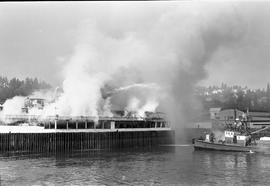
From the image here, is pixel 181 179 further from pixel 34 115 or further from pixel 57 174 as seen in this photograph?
pixel 34 115

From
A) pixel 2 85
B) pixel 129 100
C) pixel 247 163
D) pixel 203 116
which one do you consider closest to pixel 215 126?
pixel 203 116

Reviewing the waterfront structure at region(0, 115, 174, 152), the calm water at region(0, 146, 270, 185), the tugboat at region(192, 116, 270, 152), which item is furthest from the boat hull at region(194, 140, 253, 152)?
A: the waterfront structure at region(0, 115, 174, 152)

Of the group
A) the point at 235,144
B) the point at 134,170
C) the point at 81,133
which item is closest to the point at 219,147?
the point at 235,144

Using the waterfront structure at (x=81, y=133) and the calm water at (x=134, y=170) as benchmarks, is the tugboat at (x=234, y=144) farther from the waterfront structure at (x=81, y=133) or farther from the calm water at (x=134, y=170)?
the waterfront structure at (x=81, y=133)

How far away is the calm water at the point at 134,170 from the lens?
4206 centimetres

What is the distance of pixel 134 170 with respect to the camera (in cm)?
4894

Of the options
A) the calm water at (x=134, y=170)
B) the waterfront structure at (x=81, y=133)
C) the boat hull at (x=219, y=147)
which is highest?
the waterfront structure at (x=81, y=133)

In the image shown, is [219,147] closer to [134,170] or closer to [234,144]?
[234,144]

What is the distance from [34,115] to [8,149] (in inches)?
432

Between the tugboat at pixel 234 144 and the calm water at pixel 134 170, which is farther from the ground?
the tugboat at pixel 234 144

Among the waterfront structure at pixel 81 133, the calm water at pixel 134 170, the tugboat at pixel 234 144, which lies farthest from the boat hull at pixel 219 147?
the waterfront structure at pixel 81 133

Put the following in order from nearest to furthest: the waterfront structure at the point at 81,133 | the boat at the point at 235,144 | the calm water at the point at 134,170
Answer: the calm water at the point at 134,170, the waterfront structure at the point at 81,133, the boat at the point at 235,144

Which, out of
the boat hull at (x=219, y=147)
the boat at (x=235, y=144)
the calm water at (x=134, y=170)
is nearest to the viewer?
the calm water at (x=134, y=170)

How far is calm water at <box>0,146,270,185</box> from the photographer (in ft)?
138
